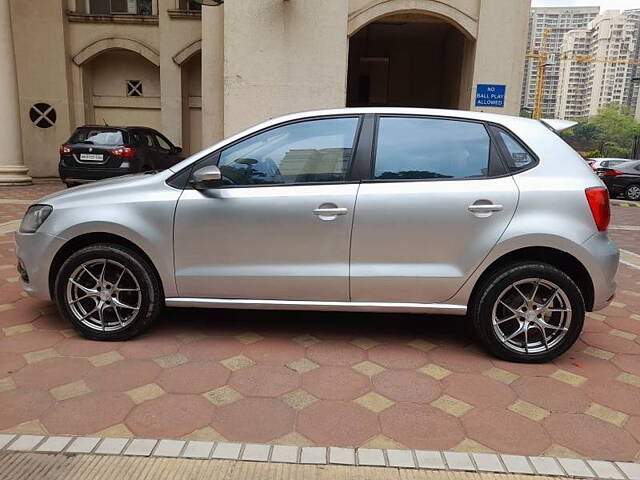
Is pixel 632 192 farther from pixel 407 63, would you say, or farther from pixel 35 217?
pixel 35 217

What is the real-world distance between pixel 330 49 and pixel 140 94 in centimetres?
874

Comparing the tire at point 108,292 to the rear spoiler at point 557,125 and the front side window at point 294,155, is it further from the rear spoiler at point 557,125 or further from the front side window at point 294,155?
the rear spoiler at point 557,125

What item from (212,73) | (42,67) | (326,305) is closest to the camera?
(326,305)

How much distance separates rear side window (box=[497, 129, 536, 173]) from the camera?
338cm

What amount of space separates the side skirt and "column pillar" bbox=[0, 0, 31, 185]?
39.7 ft

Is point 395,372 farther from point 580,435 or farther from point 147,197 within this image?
point 147,197

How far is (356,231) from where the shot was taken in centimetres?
335


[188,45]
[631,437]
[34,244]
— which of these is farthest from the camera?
[188,45]

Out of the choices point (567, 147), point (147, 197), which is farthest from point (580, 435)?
point (147, 197)

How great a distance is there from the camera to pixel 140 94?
53.9 feet

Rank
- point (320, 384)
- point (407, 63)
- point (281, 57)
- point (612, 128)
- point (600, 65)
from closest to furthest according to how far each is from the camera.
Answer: point (320, 384)
point (281, 57)
point (407, 63)
point (612, 128)
point (600, 65)

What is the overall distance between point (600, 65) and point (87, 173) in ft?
333

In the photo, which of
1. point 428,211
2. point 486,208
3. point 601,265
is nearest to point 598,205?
point 601,265

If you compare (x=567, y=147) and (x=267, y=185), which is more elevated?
(x=567, y=147)
